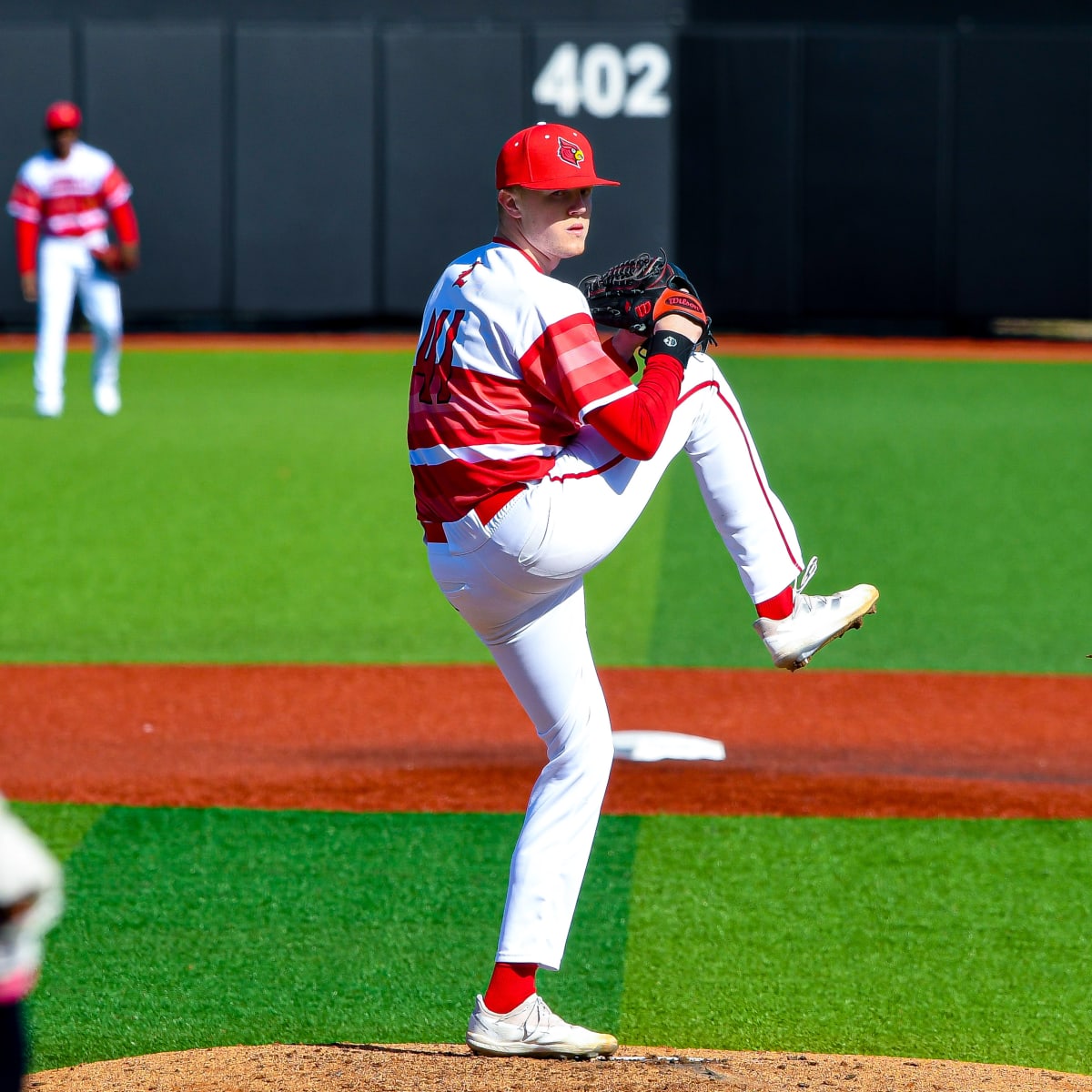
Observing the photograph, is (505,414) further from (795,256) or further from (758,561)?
(795,256)

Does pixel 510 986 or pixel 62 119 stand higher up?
pixel 62 119

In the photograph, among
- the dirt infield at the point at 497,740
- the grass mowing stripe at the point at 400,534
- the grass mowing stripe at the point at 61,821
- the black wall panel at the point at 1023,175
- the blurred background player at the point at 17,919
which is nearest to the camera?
the blurred background player at the point at 17,919

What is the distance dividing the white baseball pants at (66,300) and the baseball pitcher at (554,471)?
1137cm

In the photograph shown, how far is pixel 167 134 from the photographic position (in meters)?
20.7

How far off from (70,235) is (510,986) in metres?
12.2

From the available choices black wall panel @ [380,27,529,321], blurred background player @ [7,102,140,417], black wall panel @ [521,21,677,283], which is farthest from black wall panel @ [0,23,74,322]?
blurred background player @ [7,102,140,417]

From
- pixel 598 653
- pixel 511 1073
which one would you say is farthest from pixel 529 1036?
pixel 598 653

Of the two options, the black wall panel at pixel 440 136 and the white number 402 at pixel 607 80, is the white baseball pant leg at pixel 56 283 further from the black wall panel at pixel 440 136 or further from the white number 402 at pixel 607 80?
the white number 402 at pixel 607 80

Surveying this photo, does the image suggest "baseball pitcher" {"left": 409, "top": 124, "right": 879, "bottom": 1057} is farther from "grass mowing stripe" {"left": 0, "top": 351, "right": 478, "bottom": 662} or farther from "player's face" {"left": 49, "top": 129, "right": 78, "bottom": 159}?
"player's face" {"left": 49, "top": 129, "right": 78, "bottom": 159}

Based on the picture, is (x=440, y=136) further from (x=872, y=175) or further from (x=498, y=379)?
(x=498, y=379)

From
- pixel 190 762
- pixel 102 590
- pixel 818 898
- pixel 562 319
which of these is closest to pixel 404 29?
pixel 102 590

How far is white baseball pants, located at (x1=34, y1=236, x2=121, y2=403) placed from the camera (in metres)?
14.7

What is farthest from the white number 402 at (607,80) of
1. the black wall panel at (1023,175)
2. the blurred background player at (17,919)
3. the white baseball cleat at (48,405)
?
the blurred background player at (17,919)

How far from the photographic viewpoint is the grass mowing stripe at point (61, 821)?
20.0 ft
